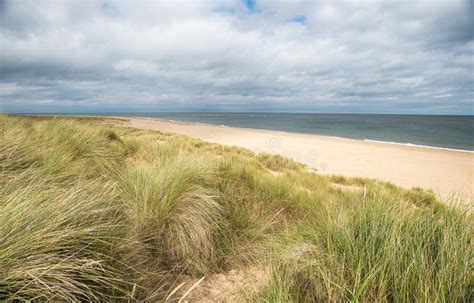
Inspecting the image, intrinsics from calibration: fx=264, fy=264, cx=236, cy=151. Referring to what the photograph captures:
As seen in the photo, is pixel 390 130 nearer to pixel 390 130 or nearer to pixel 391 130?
pixel 390 130

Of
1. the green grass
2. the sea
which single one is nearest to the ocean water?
the sea

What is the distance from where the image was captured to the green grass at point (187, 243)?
1.61m

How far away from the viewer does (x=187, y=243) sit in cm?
277

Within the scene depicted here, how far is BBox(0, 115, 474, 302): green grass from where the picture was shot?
161 centimetres

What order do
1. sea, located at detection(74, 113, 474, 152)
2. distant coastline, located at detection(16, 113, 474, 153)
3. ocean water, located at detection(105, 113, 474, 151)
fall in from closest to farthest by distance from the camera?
distant coastline, located at detection(16, 113, 474, 153), sea, located at detection(74, 113, 474, 152), ocean water, located at detection(105, 113, 474, 151)

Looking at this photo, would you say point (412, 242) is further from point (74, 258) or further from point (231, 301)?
point (74, 258)

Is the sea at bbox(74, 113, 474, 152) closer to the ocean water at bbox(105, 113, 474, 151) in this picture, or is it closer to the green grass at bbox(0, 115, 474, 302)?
the ocean water at bbox(105, 113, 474, 151)

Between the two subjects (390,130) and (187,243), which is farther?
(390,130)

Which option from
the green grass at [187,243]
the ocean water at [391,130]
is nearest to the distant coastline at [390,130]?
the ocean water at [391,130]

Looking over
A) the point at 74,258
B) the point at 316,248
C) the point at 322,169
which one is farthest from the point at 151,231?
the point at 322,169

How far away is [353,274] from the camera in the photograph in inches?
68.0

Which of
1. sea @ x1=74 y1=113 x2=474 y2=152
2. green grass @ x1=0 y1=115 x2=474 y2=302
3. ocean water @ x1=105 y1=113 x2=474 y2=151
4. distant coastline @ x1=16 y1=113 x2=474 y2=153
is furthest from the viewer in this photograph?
ocean water @ x1=105 y1=113 x2=474 y2=151

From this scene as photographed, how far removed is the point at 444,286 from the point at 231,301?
1.53 m

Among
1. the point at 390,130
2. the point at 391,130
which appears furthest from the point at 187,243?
the point at 391,130
